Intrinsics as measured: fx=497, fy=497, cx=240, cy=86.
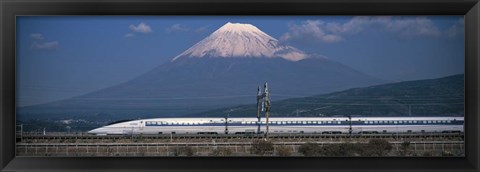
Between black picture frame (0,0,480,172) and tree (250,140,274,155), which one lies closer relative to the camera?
black picture frame (0,0,480,172)

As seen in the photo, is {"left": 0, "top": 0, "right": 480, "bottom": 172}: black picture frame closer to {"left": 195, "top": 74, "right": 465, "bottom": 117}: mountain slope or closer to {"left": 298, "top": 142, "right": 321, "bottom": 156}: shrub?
{"left": 298, "top": 142, "right": 321, "bottom": 156}: shrub

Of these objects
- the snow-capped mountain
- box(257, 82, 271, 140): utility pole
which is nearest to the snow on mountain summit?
the snow-capped mountain

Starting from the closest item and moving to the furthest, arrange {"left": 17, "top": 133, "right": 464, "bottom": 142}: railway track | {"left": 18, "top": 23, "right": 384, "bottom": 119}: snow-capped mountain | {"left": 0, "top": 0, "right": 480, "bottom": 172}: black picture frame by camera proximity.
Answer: {"left": 0, "top": 0, "right": 480, "bottom": 172}: black picture frame
{"left": 17, "top": 133, "right": 464, "bottom": 142}: railway track
{"left": 18, "top": 23, "right": 384, "bottom": 119}: snow-capped mountain

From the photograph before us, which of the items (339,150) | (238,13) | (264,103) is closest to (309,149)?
(339,150)

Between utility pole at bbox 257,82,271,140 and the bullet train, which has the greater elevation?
utility pole at bbox 257,82,271,140

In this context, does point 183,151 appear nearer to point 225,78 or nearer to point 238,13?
point 225,78

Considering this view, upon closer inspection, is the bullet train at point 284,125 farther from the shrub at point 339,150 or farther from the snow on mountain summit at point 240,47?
the snow on mountain summit at point 240,47

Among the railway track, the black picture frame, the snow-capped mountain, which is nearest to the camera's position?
the black picture frame
